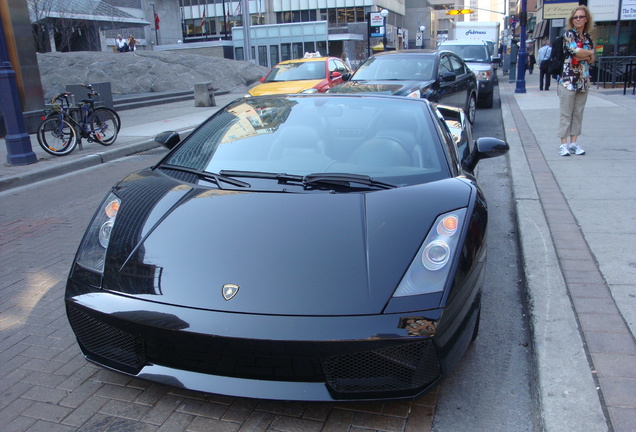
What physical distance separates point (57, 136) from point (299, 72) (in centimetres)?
664

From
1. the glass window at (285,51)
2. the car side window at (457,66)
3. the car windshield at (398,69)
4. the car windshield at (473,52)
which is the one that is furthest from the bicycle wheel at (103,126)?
the glass window at (285,51)

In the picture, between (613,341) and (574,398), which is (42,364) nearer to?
(574,398)

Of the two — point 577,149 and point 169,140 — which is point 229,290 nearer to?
point 169,140

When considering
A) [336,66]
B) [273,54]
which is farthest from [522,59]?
[273,54]

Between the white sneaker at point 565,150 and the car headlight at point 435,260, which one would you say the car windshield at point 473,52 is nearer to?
the white sneaker at point 565,150

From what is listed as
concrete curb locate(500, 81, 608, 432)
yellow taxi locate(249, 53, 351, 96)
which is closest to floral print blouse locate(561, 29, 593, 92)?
concrete curb locate(500, 81, 608, 432)

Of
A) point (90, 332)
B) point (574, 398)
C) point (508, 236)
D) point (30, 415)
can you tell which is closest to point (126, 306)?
point (90, 332)

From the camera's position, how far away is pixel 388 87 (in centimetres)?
900

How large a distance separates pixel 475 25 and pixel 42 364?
2954 cm

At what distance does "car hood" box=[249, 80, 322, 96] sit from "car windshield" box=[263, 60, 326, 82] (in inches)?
21.2

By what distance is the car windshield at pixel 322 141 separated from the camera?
336 cm

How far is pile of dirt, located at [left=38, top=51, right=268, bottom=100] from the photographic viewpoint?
20938mm

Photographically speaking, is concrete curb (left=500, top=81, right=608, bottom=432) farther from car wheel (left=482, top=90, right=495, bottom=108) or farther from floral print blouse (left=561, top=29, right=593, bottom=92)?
car wheel (left=482, top=90, right=495, bottom=108)

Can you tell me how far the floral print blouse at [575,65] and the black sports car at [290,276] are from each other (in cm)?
479
